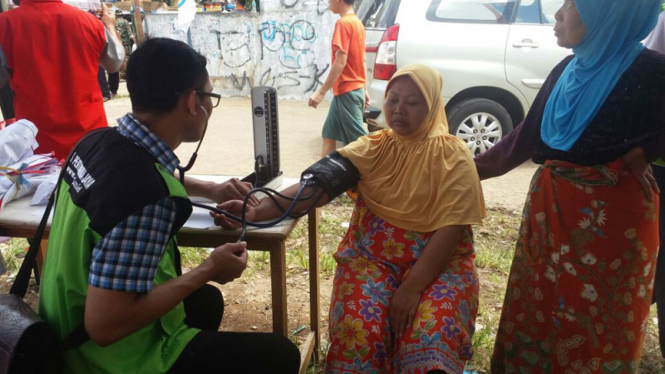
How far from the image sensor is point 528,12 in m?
5.07

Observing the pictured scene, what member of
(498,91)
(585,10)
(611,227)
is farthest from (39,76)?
(498,91)

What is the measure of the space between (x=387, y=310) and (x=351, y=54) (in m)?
3.21

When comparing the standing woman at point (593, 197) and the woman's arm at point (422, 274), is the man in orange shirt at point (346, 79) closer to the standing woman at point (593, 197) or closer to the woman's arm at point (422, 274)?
the standing woman at point (593, 197)

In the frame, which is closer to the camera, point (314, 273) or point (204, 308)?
point (204, 308)

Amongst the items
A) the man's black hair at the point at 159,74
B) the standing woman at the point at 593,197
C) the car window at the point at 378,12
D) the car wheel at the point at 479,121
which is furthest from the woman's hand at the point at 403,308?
the car window at the point at 378,12

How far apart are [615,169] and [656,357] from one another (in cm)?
129

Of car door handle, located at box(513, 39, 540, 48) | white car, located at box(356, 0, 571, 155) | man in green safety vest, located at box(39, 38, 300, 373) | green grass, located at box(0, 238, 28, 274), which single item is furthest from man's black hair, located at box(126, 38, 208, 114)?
car door handle, located at box(513, 39, 540, 48)

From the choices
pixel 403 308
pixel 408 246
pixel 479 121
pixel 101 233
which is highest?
pixel 101 233

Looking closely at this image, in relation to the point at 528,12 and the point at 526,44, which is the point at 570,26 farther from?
the point at 528,12

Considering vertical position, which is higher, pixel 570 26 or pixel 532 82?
pixel 570 26

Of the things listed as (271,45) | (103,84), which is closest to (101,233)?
(103,84)

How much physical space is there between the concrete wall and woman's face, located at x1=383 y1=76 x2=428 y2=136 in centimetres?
803

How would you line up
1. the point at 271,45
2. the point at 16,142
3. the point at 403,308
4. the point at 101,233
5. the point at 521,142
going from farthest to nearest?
the point at 271,45
the point at 16,142
the point at 521,142
the point at 403,308
the point at 101,233

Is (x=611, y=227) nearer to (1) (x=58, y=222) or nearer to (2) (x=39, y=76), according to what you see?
(1) (x=58, y=222)
